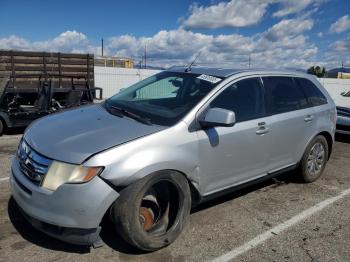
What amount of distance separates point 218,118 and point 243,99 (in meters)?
0.79

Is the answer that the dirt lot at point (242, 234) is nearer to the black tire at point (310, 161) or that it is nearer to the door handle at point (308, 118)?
the black tire at point (310, 161)

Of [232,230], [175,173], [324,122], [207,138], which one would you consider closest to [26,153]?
[175,173]

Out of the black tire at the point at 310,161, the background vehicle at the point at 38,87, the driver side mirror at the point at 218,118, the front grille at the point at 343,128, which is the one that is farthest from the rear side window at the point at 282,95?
the background vehicle at the point at 38,87

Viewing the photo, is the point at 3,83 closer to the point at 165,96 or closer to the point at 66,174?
the point at 165,96

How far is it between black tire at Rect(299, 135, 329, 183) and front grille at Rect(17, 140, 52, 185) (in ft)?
11.6

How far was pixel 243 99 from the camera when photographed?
4254mm

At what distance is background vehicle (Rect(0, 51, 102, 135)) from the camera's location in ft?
29.5

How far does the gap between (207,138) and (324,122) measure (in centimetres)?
255

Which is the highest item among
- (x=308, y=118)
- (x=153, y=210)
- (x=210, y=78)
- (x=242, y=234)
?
(x=210, y=78)

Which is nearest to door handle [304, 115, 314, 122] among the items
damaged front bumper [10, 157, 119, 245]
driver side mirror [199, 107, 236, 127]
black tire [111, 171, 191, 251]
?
driver side mirror [199, 107, 236, 127]

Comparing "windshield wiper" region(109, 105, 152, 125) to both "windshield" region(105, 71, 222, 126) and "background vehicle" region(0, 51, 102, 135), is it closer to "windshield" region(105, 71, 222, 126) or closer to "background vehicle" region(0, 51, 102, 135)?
"windshield" region(105, 71, 222, 126)

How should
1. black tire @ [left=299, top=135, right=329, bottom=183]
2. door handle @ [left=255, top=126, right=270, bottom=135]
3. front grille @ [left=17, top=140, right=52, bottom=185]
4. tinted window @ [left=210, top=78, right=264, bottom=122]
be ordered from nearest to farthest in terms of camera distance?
1. front grille @ [left=17, top=140, right=52, bottom=185]
2. tinted window @ [left=210, top=78, right=264, bottom=122]
3. door handle @ [left=255, top=126, right=270, bottom=135]
4. black tire @ [left=299, top=135, right=329, bottom=183]

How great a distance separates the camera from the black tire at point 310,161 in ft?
17.3

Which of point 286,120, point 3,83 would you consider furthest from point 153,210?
point 3,83
